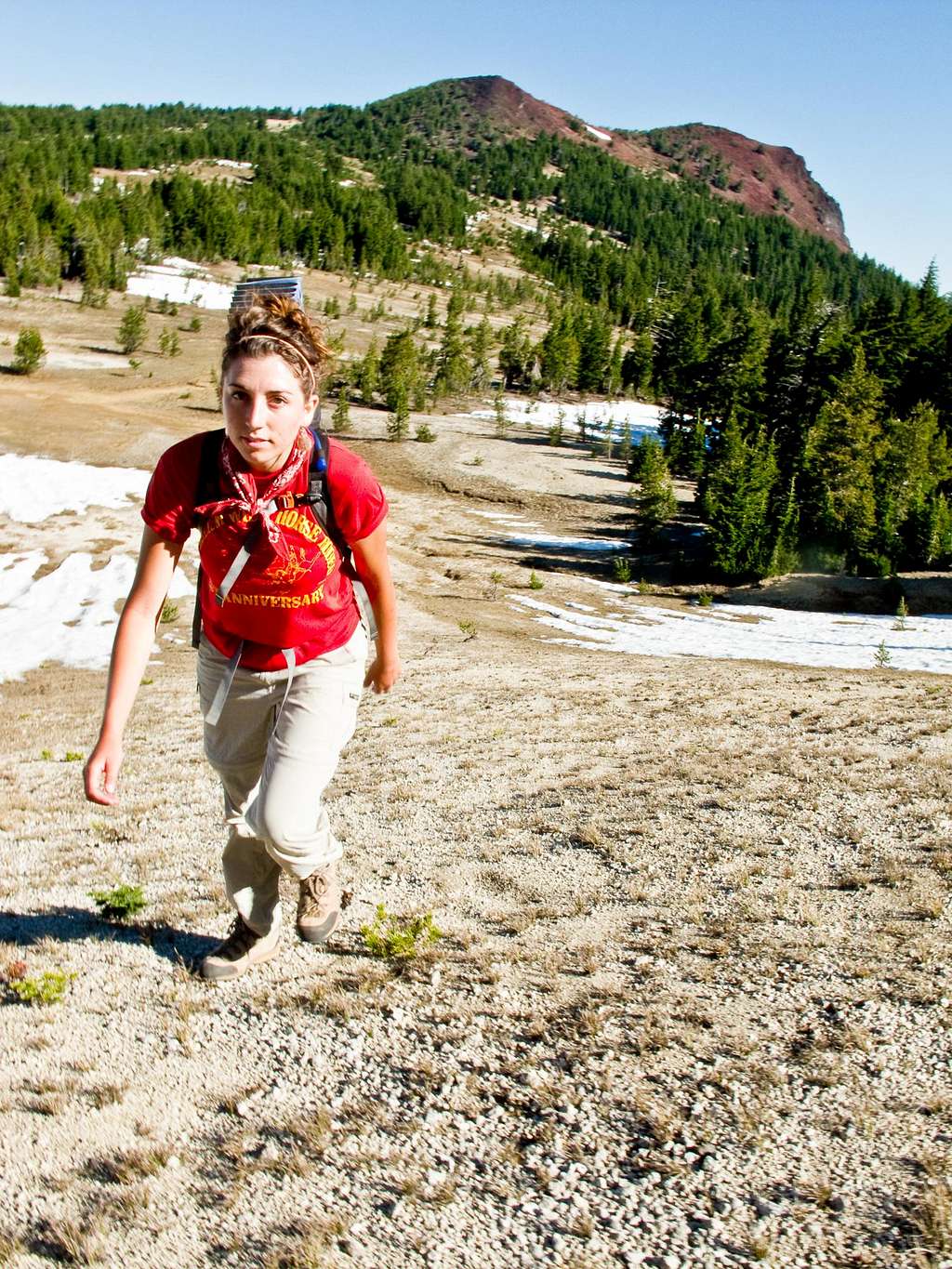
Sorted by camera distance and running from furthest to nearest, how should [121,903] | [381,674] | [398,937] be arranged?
[121,903] → [398,937] → [381,674]

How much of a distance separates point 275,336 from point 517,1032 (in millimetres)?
2963

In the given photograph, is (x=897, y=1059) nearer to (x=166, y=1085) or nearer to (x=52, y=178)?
(x=166, y=1085)

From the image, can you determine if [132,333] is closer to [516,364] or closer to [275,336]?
[516,364]

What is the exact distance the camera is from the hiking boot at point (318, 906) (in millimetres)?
4602

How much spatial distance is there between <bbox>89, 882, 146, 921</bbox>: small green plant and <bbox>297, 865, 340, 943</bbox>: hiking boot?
1.03 m

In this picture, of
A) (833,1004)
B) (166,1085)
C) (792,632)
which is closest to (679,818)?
(833,1004)

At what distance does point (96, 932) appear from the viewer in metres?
4.98

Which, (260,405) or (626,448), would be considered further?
(626,448)

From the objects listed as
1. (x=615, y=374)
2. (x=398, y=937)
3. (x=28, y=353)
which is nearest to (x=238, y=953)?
(x=398, y=937)

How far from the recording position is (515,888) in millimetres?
5598

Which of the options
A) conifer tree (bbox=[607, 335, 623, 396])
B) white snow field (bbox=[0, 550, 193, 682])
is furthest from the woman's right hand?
Answer: conifer tree (bbox=[607, 335, 623, 396])

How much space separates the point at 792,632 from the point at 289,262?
99442mm

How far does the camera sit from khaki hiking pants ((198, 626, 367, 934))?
3959mm

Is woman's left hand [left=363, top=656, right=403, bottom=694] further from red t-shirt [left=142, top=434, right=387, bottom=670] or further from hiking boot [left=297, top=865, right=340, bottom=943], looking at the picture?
hiking boot [left=297, top=865, right=340, bottom=943]
